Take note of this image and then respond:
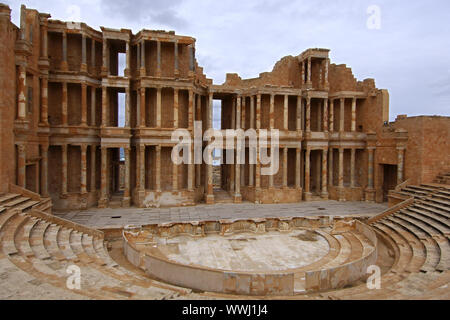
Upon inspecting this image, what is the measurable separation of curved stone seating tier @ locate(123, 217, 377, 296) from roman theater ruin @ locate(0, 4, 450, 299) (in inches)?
2.6

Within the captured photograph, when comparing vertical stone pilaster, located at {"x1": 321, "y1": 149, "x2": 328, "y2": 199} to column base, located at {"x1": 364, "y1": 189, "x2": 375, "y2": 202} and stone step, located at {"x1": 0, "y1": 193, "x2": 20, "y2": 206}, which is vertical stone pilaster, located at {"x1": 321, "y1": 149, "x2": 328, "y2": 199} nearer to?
column base, located at {"x1": 364, "y1": 189, "x2": 375, "y2": 202}

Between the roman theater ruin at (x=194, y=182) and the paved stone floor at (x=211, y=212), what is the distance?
7.0 inches

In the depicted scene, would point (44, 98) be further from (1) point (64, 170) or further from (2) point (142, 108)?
(2) point (142, 108)

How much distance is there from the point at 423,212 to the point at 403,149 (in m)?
7.64

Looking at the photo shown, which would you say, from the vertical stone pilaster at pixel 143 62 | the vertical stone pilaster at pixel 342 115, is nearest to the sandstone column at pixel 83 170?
the vertical stone pilaster at pixel 143 62

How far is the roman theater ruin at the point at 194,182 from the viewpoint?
9.91 m

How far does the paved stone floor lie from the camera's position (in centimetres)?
1781

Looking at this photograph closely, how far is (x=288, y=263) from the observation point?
12266 mm

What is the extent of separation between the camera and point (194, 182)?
23891 mm

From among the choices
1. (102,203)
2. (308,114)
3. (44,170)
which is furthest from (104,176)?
(308,114)

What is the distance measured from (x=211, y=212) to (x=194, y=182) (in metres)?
4.37

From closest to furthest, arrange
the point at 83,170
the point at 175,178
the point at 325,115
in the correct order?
the point at 83,170 → the point at 175,178 → the point at 325,115

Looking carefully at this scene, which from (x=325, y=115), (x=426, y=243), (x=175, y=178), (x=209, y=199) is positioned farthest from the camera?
(x=325, y=115)
